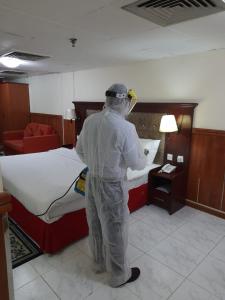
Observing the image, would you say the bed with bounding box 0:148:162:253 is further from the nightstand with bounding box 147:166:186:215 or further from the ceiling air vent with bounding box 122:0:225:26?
the ceiling air vent with bounding box 122:0:225:26

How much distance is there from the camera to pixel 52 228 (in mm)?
2301

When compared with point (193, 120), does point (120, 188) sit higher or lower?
lower

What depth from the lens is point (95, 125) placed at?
5.89 ft

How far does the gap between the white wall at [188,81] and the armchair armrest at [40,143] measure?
239 centimetres

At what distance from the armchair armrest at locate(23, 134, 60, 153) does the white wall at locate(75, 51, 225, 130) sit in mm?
2390

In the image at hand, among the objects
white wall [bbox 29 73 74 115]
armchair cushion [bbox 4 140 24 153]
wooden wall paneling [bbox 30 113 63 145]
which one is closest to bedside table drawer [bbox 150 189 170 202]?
white wall [bbox 29 73 74 115]

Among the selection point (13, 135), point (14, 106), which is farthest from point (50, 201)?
point (14, 106)

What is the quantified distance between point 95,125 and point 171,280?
153 cm

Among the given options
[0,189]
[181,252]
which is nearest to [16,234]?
[181,252]

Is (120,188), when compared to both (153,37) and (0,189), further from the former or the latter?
(153,37)

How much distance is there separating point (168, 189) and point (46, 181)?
1692mm

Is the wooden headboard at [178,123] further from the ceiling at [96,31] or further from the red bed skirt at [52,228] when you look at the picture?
the red bed skirt at [52,228]

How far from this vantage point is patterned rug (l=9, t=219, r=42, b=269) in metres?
2.29

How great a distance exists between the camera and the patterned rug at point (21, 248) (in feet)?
7.50
